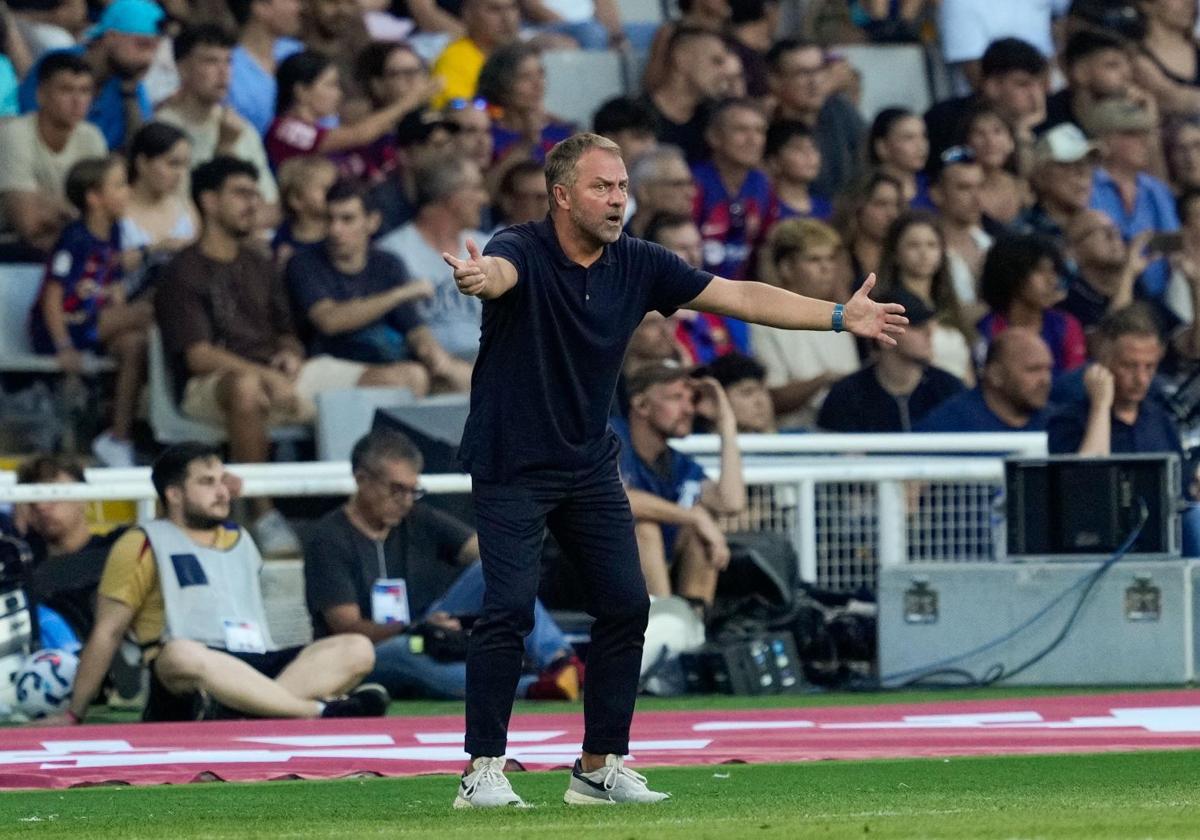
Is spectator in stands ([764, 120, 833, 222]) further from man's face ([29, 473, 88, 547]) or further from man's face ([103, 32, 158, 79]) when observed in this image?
man's face ([29, 473, 88, 547])

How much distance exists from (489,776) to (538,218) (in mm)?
7646

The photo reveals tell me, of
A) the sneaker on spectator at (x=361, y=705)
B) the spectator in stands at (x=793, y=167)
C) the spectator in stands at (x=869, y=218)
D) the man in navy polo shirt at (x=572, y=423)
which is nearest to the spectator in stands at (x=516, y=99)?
the spectator in stands at (x=793, y=167)

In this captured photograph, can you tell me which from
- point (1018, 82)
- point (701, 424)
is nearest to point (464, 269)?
point (701, 424)

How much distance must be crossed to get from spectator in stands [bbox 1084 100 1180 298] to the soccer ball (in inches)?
325

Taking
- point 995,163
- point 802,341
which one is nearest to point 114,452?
point 802,341

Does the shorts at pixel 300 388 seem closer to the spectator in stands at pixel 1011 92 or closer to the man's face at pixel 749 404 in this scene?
the man's face at pixel 749 404

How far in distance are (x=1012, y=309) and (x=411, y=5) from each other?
448 cm

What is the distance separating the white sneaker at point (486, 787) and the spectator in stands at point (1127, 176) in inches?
405

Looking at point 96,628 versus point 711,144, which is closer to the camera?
point 96,628

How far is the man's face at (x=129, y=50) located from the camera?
47.1 feet

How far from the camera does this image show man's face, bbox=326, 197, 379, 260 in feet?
44.0

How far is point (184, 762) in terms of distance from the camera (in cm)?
882

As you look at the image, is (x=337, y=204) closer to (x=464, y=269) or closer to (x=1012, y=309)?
(x=1012, y=309)

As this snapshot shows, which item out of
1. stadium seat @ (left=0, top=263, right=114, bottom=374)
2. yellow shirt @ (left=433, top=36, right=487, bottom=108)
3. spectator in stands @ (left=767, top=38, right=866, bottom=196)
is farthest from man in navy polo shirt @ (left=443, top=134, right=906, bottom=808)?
spectator in stands @ (left=767, top=38, right=866, bottom=196)
